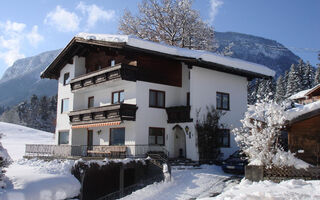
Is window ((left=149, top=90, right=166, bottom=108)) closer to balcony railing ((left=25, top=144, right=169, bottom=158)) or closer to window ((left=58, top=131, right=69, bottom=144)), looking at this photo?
balcony railing ((left=25, top=144, right=169, bottom=158))

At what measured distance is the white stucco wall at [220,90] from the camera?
23.3 meters

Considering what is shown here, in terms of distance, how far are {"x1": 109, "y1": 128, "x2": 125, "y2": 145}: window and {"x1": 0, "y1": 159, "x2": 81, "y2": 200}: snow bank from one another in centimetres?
713

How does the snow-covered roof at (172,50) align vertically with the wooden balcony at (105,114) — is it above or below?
above

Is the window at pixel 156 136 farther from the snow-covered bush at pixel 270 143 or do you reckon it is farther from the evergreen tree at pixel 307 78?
the evergreen tree at pixel 307 78

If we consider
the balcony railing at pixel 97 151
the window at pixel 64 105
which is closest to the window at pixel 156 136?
the balcony railing at pixel 97 151

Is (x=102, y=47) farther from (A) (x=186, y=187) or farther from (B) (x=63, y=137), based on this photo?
(A) (x=186, y=187)

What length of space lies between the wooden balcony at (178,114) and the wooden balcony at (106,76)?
350 cm

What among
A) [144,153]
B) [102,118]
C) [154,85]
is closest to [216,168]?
[144,153]

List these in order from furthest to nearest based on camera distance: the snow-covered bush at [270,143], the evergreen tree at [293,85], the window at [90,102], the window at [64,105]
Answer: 1. the evergreen tree at [293,85]
2. the window at [64,105]
3. the window at [90,102]
4. the snow-covered bush at [270,143]

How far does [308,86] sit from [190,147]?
164ft

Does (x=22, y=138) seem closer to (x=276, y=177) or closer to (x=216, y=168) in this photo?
(x=216, y=168)

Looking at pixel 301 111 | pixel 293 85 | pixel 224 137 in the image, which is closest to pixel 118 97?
pixel 224 137

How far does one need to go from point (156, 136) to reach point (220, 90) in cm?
591

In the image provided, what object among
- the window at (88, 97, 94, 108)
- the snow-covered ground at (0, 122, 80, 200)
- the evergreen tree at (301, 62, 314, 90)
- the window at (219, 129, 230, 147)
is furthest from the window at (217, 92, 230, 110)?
the evergreen tree at (301, 62, 314, 90)
